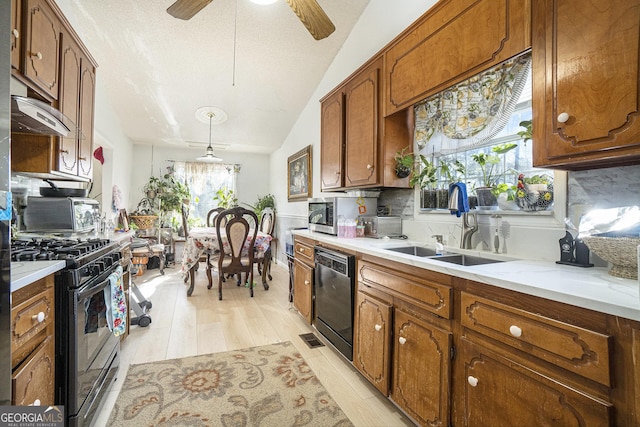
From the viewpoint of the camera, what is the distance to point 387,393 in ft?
5.38

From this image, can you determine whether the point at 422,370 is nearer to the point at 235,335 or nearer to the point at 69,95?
the point at 235,335

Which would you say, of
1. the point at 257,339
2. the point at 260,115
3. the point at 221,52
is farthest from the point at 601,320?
the point at 260,115

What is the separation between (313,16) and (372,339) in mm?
2139

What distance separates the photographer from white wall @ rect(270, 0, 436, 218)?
8.27 feet

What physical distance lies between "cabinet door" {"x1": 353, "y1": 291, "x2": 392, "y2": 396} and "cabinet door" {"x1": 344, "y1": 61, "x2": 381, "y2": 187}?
1.00 meters

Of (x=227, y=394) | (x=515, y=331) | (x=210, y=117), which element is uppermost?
(x=210, y=117)

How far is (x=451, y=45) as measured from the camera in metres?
1.65

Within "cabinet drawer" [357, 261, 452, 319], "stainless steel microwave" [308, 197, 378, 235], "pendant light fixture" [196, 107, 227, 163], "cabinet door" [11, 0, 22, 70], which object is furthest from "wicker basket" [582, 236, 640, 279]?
"pendant light fixture" [196, 107, 227, 163]

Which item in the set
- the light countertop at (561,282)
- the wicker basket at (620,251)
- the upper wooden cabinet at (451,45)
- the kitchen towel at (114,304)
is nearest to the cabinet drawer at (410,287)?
the light countertop at (561,282)

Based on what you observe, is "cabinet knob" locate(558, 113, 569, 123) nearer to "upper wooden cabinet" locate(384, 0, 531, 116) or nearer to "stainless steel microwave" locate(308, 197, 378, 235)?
"upper wooden cabinet" locate(384, 0, 531, 116)

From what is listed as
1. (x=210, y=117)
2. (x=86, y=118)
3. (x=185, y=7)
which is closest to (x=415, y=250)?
(x=185, y=7)

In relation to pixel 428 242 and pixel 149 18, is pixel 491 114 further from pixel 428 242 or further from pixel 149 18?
pixel 149 18

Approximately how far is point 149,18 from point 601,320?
421 centimetres

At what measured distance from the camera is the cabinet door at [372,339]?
1652 millimetres
